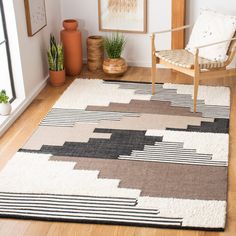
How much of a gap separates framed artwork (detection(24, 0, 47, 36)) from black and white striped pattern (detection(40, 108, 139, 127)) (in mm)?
803

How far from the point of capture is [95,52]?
17.3 feet

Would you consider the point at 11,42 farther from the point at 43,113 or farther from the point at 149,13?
the point at 149,13

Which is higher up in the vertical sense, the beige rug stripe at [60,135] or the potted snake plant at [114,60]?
the potted snake plant at [114,60]

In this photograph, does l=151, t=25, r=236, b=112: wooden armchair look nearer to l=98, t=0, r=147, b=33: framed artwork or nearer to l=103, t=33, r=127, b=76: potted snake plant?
l=103, t=33, r=127, b=76: potted snake plant

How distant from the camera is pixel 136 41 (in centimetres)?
533

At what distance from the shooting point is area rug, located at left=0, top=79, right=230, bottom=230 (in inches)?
120

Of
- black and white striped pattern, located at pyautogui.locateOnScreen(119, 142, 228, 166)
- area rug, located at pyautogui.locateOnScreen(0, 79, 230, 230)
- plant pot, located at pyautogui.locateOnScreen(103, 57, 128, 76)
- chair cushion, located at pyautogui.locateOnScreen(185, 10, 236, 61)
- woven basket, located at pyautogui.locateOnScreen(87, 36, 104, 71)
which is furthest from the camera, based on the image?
woven basket, located at pyautogui.locateOnScreen(87, 36, 104, 71)

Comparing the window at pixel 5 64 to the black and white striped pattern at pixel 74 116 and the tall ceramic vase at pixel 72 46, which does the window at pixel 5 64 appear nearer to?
the black and white striped pattern at pixel 74 116

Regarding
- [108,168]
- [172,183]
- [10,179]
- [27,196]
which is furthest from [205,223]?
[10,179]

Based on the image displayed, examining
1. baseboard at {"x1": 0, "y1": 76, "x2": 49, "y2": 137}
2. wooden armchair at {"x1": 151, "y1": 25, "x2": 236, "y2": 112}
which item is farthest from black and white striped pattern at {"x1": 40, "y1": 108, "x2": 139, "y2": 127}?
wooden armchair at {"x1": 151, "y1": 25, "x2": 236, "y2": 112}

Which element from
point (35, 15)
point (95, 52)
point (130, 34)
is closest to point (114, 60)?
Result: point (95, 52)

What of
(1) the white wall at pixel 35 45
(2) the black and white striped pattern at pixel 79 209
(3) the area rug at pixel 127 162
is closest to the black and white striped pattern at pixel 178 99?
(3) the area rug at pixel 127 162

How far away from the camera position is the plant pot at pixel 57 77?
4.93 meters

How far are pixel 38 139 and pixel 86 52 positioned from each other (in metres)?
1.87
